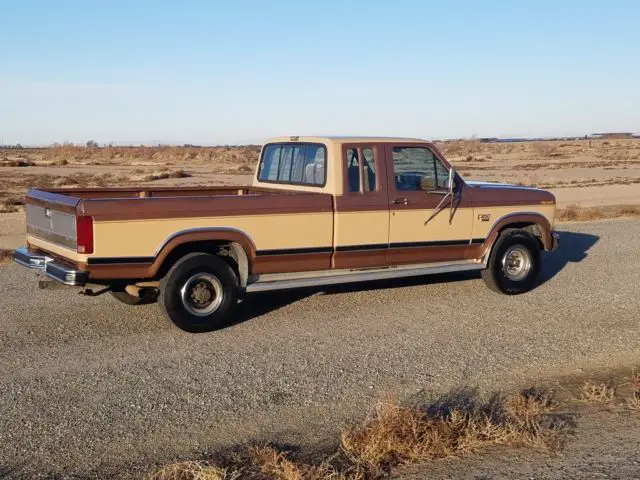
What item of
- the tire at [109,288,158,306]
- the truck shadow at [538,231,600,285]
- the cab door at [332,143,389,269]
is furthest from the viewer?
the truck shadow at [538,231,600,285]

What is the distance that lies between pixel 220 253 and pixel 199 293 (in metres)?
0.55

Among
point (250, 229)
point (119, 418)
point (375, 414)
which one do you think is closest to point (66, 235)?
point (250, 229)

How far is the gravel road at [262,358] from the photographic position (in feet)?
18.0

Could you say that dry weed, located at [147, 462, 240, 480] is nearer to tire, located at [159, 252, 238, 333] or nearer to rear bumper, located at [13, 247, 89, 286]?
rear bumper, located at [13, 247, 89, 286]

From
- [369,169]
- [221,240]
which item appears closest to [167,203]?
[221,240]

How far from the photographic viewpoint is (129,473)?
4.86 metres

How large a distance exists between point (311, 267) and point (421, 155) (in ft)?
6.95

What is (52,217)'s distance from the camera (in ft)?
26.6

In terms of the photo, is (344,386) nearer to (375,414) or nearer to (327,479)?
(375,414)

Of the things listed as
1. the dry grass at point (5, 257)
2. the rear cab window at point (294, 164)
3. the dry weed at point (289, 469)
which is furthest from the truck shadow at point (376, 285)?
the dry grass at point (5, 257)

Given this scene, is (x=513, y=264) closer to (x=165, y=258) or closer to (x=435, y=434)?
(x=165, y=258)

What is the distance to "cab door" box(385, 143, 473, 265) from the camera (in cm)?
940

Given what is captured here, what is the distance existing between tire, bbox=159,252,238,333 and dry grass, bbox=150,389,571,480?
2.86 metres

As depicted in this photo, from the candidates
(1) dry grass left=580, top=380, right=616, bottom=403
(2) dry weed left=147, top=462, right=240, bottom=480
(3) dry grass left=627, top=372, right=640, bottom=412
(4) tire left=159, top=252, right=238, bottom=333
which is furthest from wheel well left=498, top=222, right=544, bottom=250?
(2) dry weed left=147, top=462, right=240, bottom=480
